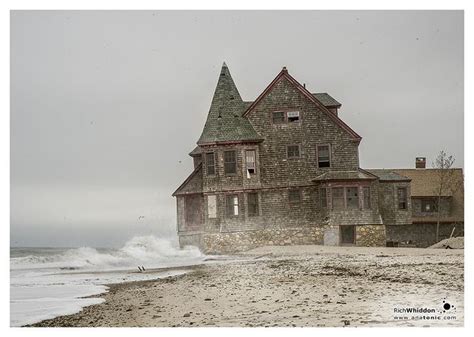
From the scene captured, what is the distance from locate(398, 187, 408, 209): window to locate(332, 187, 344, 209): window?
193cm

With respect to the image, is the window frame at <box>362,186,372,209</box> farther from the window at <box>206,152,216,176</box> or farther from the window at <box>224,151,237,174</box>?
the window at <box>206,152,216,176</box>

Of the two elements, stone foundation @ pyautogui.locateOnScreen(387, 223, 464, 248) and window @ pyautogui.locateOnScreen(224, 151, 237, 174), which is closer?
stone foundation @ pyautogui.locateOnScreen(387, 223, 464, 248)

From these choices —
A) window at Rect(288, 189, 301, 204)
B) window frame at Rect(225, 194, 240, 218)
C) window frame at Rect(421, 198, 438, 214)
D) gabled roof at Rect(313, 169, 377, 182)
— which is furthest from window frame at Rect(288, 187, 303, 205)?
window frame at Rect(421, 198, 438, 214)

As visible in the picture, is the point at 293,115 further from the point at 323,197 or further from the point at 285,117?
the point at 323,197

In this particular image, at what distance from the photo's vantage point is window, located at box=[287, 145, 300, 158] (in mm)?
24047

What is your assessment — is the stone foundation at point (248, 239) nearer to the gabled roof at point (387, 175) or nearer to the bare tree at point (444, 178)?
the gabled roof at point (387, 175)

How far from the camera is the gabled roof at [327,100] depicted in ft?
70.2

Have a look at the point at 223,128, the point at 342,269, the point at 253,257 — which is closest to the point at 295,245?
the point at 253,257

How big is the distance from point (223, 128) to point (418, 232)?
734 cm

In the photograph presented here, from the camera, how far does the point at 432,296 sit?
17359 millimetres

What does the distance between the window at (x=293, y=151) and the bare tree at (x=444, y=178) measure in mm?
4480

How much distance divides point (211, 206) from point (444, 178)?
7089mm

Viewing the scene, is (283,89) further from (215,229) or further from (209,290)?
(209,290)

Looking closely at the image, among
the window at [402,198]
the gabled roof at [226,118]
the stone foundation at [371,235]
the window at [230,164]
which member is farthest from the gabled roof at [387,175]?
the window at [230,164]
